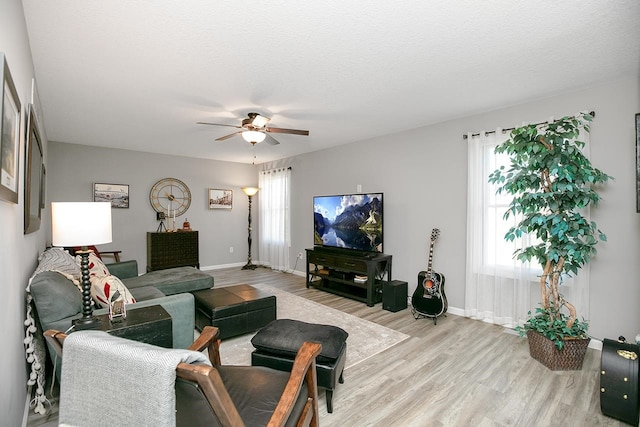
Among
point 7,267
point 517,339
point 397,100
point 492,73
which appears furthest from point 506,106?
point 7,267

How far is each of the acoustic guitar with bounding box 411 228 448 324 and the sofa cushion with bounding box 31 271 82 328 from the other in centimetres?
324

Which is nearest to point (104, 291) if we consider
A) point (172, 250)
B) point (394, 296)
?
point (394, 296)

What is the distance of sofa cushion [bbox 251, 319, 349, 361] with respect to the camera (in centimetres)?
191

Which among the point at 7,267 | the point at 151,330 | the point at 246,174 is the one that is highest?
the point at 246,174

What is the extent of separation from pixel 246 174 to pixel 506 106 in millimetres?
5333

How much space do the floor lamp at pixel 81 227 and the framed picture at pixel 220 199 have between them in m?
4.76

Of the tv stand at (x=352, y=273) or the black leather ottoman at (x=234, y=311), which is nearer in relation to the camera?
the black leather ottoman at (x=234, y=311)

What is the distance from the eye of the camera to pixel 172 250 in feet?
18.3

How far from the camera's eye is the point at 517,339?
2.99 meters

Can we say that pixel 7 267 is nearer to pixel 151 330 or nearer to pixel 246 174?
pixel 151 330

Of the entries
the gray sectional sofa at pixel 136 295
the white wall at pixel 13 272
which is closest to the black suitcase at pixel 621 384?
the gray sectional sofa at pixel 136 295

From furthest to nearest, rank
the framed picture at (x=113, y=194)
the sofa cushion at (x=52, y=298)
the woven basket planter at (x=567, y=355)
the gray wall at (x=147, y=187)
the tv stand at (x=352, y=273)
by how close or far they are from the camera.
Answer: the framed picture at (x=113, y=194)
the gray wall at (x=147, y=187)
the tv stand at (x=352, y=273)
the woven basket planter at (x=567, y=355)
the sofa cushion at (x=52, y=298)

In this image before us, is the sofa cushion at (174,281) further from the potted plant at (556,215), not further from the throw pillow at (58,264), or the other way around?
the potted plant at (556,215)

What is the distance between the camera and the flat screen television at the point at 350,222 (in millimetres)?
4281
